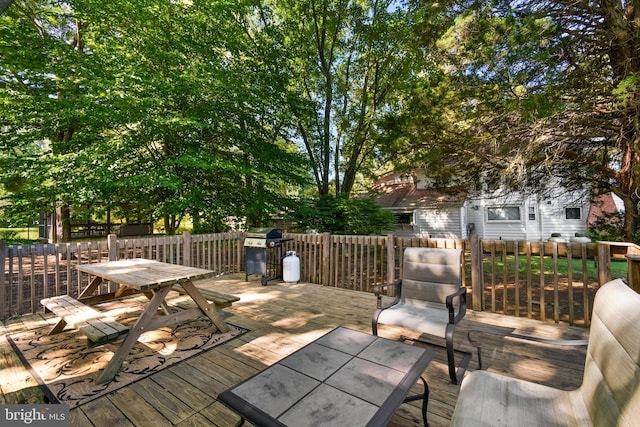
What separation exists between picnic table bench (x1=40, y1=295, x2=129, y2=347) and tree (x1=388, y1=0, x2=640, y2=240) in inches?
270

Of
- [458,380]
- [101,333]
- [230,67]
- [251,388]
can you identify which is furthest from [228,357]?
[230,67]

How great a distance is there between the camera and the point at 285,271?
6.78 m

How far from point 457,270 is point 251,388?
276cm

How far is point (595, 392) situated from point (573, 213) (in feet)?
55.7

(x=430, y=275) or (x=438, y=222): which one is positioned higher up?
(x=438, y=222)

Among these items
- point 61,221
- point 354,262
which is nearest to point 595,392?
point 354,262

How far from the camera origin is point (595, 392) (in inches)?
55.5

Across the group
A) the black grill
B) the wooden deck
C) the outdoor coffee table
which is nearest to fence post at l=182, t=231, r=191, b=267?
the black grill

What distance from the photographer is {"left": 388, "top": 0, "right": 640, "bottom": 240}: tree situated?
16.1 feet

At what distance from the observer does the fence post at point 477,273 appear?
4.59 m

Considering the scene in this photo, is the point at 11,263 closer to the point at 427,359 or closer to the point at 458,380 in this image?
the point at 427,359

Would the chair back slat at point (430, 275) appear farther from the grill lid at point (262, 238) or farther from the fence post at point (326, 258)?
the grill lid at point (262, 238)

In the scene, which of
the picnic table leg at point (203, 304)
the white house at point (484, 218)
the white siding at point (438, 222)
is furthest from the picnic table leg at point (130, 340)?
the white siding at point (438, 222)

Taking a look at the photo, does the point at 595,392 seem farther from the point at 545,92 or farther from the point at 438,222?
the point at 438,222
